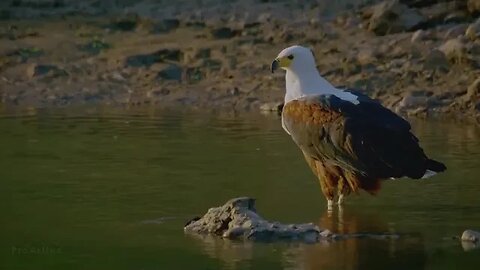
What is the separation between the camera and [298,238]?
8125mm

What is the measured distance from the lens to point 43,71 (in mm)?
17672

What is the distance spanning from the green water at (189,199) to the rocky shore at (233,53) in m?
1.92

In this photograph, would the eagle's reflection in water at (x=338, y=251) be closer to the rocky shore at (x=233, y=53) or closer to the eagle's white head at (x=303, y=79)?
the eagle's white head at (x=303, y=79)

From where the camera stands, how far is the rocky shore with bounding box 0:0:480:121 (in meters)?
15.9

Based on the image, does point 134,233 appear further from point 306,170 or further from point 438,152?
point 438,152

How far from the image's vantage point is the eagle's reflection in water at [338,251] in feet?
24.8

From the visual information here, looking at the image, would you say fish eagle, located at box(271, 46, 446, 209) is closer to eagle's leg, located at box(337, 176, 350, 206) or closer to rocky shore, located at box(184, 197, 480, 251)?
eagle's leg, located at box(337, 176, 350, 206)

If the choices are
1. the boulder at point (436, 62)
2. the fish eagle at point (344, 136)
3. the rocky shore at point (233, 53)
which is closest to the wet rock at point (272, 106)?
the rocky shore at point (233, 53)

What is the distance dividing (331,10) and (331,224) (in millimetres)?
10400

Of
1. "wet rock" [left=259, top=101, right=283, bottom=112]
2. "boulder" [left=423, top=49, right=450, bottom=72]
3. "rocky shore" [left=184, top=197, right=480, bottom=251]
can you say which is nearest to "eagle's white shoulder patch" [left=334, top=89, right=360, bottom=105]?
"rocky shore" [left=184, top=197, right=480, bottom=251]

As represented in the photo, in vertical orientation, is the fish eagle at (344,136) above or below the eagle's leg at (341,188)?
above

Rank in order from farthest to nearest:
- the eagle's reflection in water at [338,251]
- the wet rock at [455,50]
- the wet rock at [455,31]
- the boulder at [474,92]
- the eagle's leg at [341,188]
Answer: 1. the wet rock at [455,31]
2. the wet rock at [455,50]
3. the boulder at [474,92]
4. the eagle's leg at [341,188]
5. the eagle's reflection in water at [338,251]

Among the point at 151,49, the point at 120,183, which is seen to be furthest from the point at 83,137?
the point at 151,49

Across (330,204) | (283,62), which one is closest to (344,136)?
(330,204)
